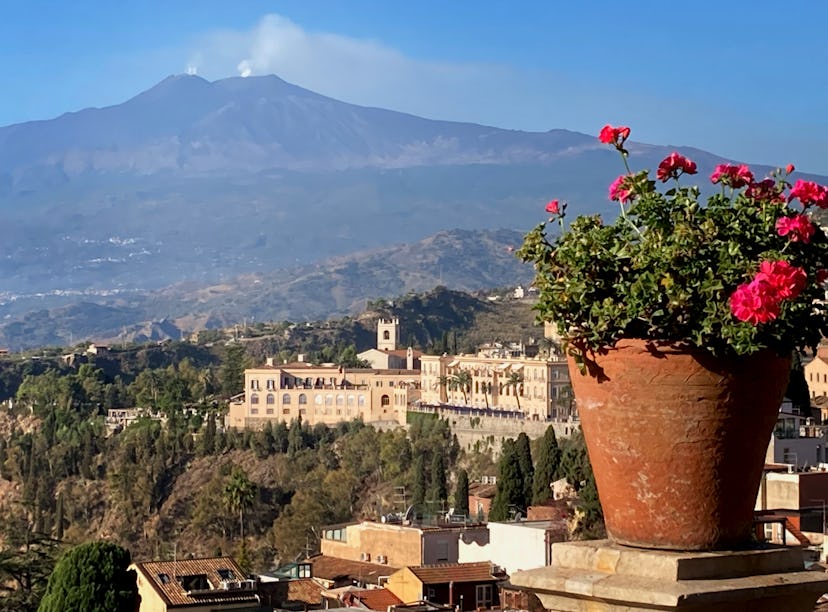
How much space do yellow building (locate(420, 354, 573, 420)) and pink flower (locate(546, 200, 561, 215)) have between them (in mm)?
59643

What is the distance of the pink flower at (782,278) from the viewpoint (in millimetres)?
4578

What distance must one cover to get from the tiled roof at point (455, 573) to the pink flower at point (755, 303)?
84.7 ft

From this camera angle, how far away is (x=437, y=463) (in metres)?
59.6

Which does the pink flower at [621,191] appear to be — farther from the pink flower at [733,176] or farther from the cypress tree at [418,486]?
the cypress tree at [418,486]

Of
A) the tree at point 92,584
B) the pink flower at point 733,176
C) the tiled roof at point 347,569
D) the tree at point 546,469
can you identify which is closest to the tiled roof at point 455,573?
the tiled roof at point 347,569

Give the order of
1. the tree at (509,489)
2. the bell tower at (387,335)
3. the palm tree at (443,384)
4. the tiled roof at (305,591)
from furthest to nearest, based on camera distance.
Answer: the bell tower at (387,335) → the palm tree at (443,384) → the tree at (509,489) → the tiled roof at (305,591)

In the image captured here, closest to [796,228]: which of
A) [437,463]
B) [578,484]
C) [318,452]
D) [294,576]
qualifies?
[294,576]

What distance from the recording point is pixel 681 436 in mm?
4738

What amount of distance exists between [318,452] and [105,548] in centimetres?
4370

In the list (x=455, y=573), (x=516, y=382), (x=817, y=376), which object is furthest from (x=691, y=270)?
(x=516, y=382)

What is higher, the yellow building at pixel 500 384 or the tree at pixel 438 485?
the yellow building at pixel 500 384

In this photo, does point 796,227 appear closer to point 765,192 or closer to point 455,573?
point 765,192

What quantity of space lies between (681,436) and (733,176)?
0.82 m

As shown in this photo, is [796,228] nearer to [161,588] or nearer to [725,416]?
[725,416]
